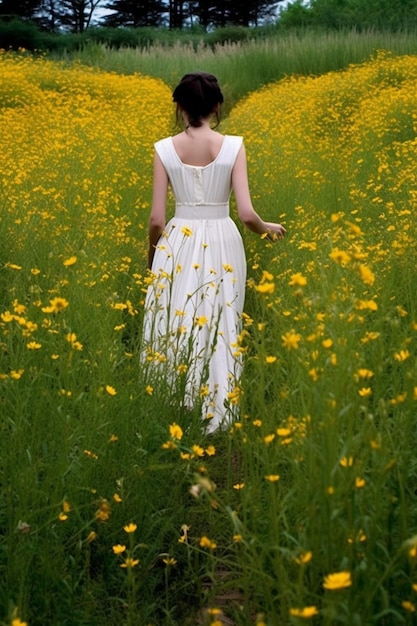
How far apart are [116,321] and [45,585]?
4.68 feet

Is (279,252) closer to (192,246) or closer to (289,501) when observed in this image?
(192,246)

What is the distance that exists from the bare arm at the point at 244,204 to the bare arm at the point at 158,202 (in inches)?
13.7

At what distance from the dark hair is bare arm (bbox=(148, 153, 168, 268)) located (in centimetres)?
27

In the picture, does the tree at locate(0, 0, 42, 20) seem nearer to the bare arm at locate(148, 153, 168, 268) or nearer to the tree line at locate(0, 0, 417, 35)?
the tree line at locate(0, 0, 417, 35)

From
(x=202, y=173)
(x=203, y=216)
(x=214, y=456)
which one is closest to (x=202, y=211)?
(x=203, y=216)

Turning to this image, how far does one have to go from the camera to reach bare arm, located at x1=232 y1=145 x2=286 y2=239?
3.80 metres

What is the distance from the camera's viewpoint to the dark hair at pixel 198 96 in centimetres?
370

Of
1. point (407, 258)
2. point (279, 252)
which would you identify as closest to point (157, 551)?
point (407, 258)

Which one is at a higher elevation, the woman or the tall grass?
the tall grass

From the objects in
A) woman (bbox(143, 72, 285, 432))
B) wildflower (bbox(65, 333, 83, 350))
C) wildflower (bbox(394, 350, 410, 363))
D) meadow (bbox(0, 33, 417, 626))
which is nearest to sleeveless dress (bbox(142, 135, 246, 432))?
woman (bbox(143, 72, 285, 432))

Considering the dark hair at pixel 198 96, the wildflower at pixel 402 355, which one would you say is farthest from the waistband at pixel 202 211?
the wildflower at pixel 402 355

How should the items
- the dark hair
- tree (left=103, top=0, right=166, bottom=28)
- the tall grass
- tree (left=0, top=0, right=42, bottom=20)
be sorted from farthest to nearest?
tree (left=103, top=0, right=166, bottom=28), tree (left=0, top=0, right=42, bottom=20), the tall grass, the dark hair

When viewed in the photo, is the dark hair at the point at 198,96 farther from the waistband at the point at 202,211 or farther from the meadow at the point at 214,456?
the meadow at the point at 214,456

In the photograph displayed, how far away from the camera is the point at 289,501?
85.0 inches
